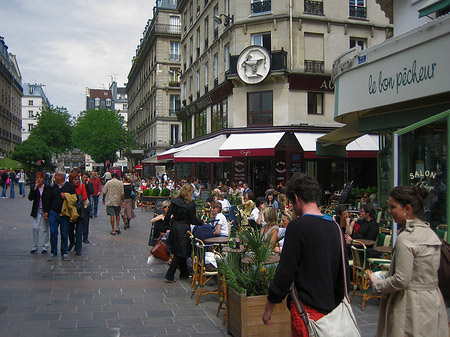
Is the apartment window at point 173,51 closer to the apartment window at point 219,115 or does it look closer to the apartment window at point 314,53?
the apartment window at point 219,115

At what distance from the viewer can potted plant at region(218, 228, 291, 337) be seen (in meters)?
4.56

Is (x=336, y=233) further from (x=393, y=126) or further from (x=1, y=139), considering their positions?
(x=1, y=139)

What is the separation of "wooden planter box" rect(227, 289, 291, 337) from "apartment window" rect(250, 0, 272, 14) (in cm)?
1942

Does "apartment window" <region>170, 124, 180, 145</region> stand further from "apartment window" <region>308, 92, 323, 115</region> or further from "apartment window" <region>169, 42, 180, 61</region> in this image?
"apartment window" <region>308, 92, 323, 115</region>

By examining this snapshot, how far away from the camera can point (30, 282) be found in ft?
23.1

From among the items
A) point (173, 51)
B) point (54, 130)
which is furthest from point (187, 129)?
point (54, 130)

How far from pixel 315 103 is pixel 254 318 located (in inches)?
729

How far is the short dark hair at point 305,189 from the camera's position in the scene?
2.95 metres

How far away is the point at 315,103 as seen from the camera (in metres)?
21.9

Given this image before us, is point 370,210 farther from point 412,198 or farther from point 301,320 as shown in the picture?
point 301,320

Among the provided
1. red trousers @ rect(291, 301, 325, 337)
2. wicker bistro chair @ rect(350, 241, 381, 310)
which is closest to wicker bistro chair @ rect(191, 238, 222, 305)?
wicker bistro chair @ rect(350, 241, 381, 310)

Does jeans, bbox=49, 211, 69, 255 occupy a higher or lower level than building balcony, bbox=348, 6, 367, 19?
lower

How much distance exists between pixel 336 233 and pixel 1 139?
66323 millimetres

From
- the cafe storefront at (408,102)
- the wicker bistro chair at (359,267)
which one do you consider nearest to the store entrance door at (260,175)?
the cafe storefront at (408,102)
